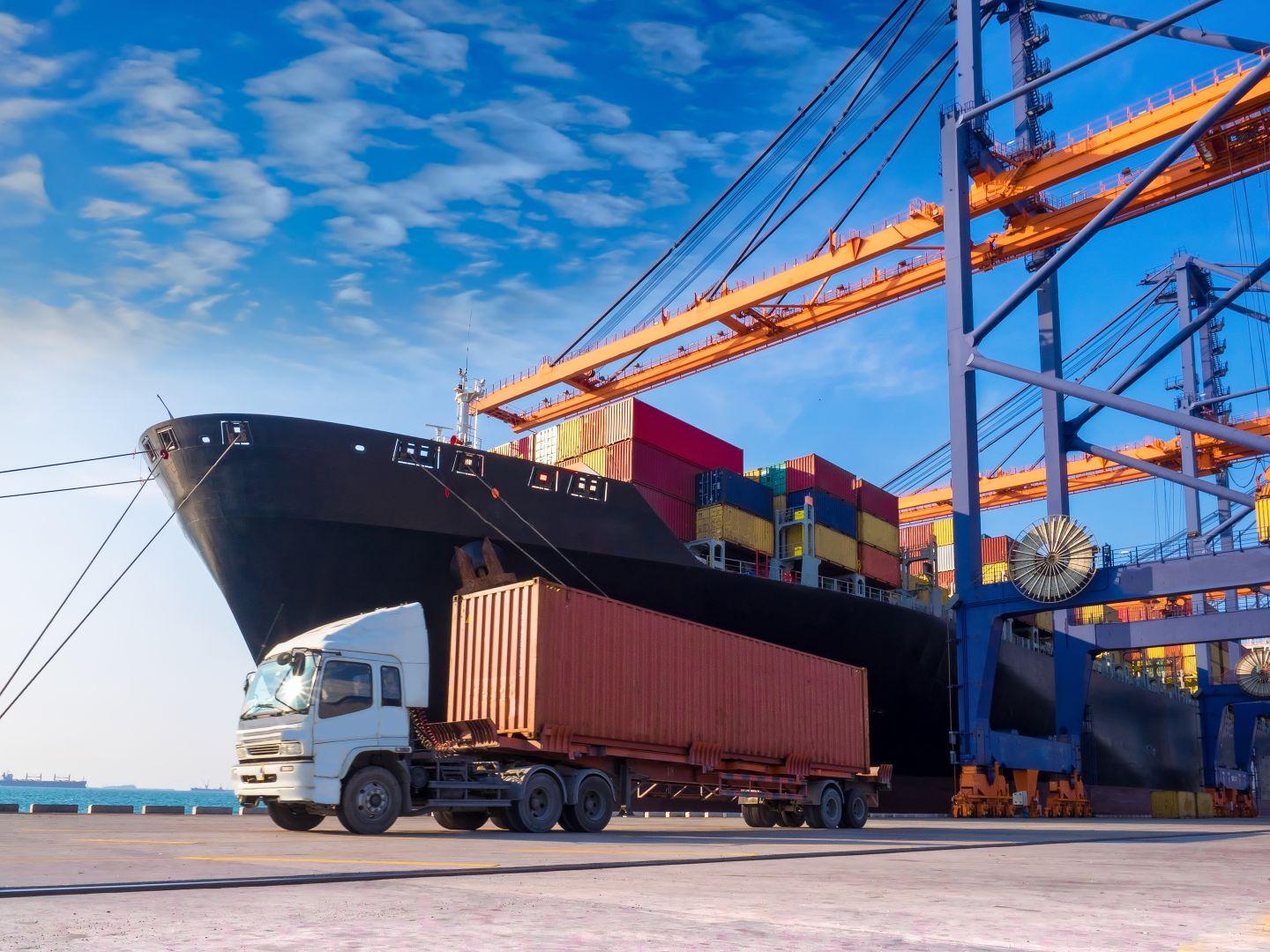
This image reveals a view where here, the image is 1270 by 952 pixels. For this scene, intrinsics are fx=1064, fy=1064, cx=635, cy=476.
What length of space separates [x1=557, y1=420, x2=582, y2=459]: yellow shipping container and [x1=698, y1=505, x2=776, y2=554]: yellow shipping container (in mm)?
3403

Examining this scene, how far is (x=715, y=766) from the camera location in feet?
57.2

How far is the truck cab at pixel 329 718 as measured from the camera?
13109mm

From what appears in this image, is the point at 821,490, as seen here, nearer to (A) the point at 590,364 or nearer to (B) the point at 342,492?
(A) the point at 590,364

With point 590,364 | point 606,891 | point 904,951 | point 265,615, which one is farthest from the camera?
point 590,364

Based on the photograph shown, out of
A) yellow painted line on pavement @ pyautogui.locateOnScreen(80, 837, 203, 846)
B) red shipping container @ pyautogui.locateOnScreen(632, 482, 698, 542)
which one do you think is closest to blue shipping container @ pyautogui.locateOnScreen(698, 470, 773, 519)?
red shipping container @ pyautogui.locateOnScreen(632, 482, 698, 542)

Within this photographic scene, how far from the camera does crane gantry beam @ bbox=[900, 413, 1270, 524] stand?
139ft

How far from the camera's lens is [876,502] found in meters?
30.6

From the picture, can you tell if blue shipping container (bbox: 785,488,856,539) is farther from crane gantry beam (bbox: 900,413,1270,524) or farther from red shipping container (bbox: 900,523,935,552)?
crane gantry beam (bbox: 900,413,1270,524)

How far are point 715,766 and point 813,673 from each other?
3494 mm

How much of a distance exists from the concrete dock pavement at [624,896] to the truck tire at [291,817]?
177 cm

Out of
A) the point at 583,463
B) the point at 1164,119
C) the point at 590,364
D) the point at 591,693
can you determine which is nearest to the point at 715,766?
the point at 591,693

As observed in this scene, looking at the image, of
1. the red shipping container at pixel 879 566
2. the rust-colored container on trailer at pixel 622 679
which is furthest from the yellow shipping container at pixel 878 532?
the rust-colored container on trailer at pixel 622 679

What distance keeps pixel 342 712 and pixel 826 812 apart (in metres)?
9.85

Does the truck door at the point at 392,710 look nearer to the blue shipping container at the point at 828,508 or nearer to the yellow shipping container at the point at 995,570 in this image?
the blue shipping container at the point at 828,508
